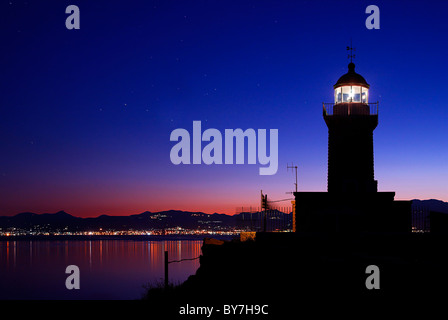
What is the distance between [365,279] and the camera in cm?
1198

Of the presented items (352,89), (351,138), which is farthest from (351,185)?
(352,89)

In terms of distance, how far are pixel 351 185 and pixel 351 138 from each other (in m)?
2.99

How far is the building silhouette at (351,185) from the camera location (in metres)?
24.6

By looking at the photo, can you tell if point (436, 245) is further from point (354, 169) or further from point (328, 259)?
point (354, 169)

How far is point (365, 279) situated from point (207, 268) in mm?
11395

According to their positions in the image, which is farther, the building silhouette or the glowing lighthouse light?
the glowing lighthouse light

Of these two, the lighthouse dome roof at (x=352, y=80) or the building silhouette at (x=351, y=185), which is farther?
the lighthouse dome roof at (x=352, y=80)

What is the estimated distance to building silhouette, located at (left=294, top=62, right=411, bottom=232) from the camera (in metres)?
24.6

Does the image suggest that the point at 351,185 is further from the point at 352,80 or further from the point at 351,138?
the point at 352,80

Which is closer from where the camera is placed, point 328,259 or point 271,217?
point 328,259

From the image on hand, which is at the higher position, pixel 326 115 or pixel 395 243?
pixel 326 115

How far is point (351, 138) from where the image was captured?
2694 centimetres
